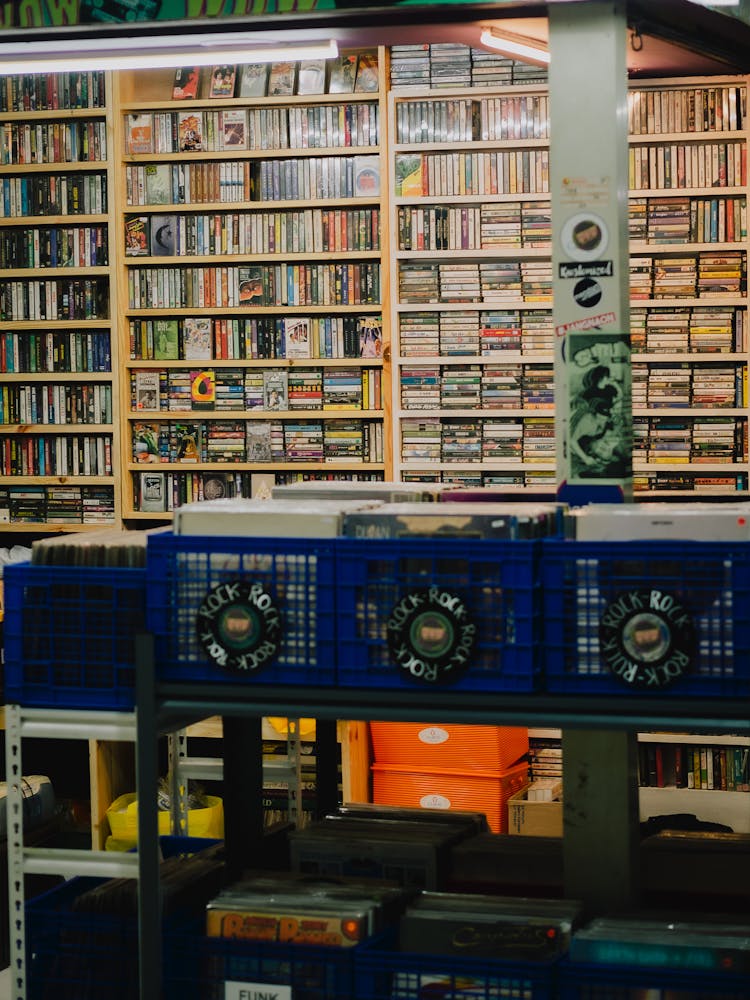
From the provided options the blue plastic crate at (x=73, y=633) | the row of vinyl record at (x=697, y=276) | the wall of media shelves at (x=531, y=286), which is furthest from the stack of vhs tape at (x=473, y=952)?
the row of vinyl record at (x=697, y=276)

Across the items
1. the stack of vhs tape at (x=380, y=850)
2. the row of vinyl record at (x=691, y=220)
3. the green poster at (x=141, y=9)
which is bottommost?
the stack of vhs tape at (x=380, y=850)

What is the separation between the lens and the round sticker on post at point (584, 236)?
2834 millimetres

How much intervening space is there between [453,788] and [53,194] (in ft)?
9.41

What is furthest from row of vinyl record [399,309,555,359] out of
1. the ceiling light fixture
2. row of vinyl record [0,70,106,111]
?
the ceiling light fixture

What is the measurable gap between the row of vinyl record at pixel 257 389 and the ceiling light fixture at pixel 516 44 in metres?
2.21

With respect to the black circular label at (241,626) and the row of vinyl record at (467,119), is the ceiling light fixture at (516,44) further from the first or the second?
the row of vinyl record at (467,119)

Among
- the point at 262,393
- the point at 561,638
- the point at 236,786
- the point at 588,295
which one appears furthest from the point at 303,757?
the point at 561,638

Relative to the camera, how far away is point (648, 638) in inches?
85.2

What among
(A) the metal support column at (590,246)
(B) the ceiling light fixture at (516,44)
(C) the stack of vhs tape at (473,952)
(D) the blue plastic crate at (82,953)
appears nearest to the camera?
(C) the stack of vhs tape at (473,952)

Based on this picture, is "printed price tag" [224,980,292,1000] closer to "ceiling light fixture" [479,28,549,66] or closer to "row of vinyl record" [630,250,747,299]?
"ceiling light fixture" [479,28,549,66]

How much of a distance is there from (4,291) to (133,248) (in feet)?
2.03

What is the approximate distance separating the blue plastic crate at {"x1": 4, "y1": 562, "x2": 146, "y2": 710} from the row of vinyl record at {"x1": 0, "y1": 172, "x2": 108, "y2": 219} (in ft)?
11.1

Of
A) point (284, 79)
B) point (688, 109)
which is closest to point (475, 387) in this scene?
point (688, 109)

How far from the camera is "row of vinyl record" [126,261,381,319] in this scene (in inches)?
213
